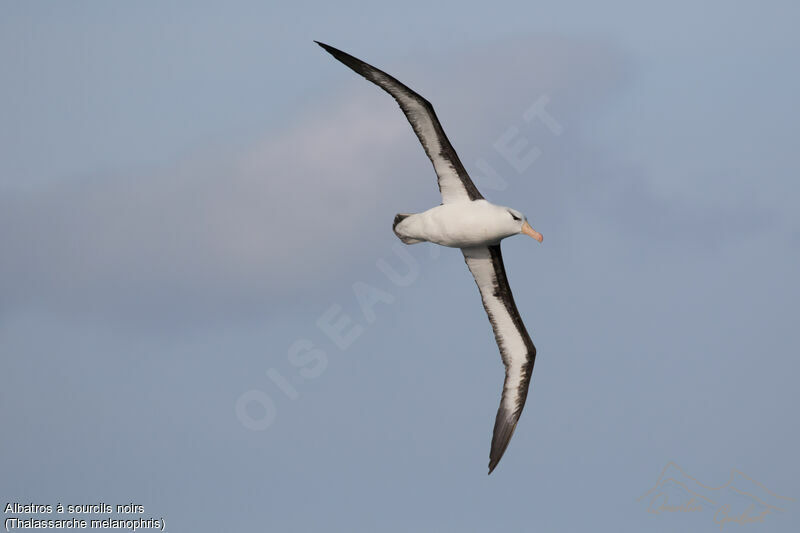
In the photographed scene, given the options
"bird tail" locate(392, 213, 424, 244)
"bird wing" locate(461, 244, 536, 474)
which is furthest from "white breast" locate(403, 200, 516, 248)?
"bird wing" locate(461, 244, 536, 474)

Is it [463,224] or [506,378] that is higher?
[463,224]

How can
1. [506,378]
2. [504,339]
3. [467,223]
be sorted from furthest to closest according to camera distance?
[506,378]
[504,339]
[467,223]

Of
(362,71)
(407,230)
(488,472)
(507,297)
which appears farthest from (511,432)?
(362,71)

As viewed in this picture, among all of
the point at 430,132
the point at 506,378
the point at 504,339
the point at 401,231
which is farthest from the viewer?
the point at 506,378

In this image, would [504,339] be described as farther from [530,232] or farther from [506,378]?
[530,232]

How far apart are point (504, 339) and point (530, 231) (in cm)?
324

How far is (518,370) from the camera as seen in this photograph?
24844 millimetres

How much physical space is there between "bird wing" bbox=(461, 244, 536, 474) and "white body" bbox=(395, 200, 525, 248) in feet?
4.15

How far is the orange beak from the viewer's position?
22281mm

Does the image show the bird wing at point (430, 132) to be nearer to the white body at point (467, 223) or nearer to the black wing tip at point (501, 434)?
the white body at point (467, 223)

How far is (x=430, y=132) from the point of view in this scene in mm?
21672

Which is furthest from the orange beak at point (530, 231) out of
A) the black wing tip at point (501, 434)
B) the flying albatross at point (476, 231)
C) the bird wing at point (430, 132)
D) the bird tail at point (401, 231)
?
the black wing tip at point (501, 434)

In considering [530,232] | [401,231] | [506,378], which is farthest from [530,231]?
[506,378]

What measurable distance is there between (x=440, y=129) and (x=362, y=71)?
1.85 m
